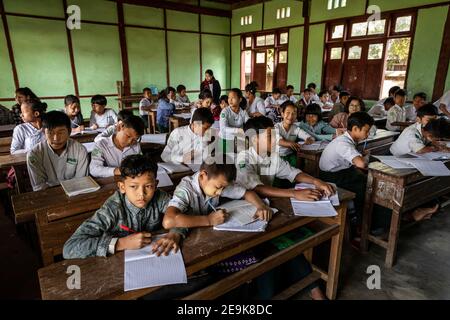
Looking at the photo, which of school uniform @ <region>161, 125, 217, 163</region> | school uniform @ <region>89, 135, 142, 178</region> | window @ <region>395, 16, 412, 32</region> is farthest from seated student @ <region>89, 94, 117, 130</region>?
window @ <region>395, 16, 412, 32</region>

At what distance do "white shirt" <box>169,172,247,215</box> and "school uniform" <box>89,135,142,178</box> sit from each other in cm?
90

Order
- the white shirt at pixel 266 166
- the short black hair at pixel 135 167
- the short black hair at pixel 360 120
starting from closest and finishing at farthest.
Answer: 1. the short black hair at pixel 135 167
2. the white shirt at pixel 266 166
3. the short black hair at pixel 360 120

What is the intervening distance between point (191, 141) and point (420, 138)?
217cm

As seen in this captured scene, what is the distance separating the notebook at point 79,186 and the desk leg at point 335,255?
1428 mm

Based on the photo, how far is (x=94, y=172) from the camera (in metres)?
2.11

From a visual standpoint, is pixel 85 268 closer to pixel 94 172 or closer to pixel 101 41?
pixel 94 172

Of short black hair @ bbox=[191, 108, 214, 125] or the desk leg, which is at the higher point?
short black hair @ bbox=[191, 108, 214, 125]

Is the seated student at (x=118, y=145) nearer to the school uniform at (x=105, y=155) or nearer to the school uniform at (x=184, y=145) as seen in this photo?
the school uniform at (x=105, y=155)

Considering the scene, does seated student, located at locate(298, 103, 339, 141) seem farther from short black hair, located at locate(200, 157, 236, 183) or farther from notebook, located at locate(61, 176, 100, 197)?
notebook, located at locate(61, 176, 100, 197)

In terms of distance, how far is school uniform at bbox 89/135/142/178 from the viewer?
2.13 m

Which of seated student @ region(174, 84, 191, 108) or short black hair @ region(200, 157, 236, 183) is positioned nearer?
short black hair @ region(200, 157, 236, 183)

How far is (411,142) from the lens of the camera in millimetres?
2750

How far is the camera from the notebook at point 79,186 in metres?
1.68

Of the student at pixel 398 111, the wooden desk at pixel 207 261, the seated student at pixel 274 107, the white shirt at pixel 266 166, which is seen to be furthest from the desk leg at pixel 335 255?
the seated student at pixel 274 107
